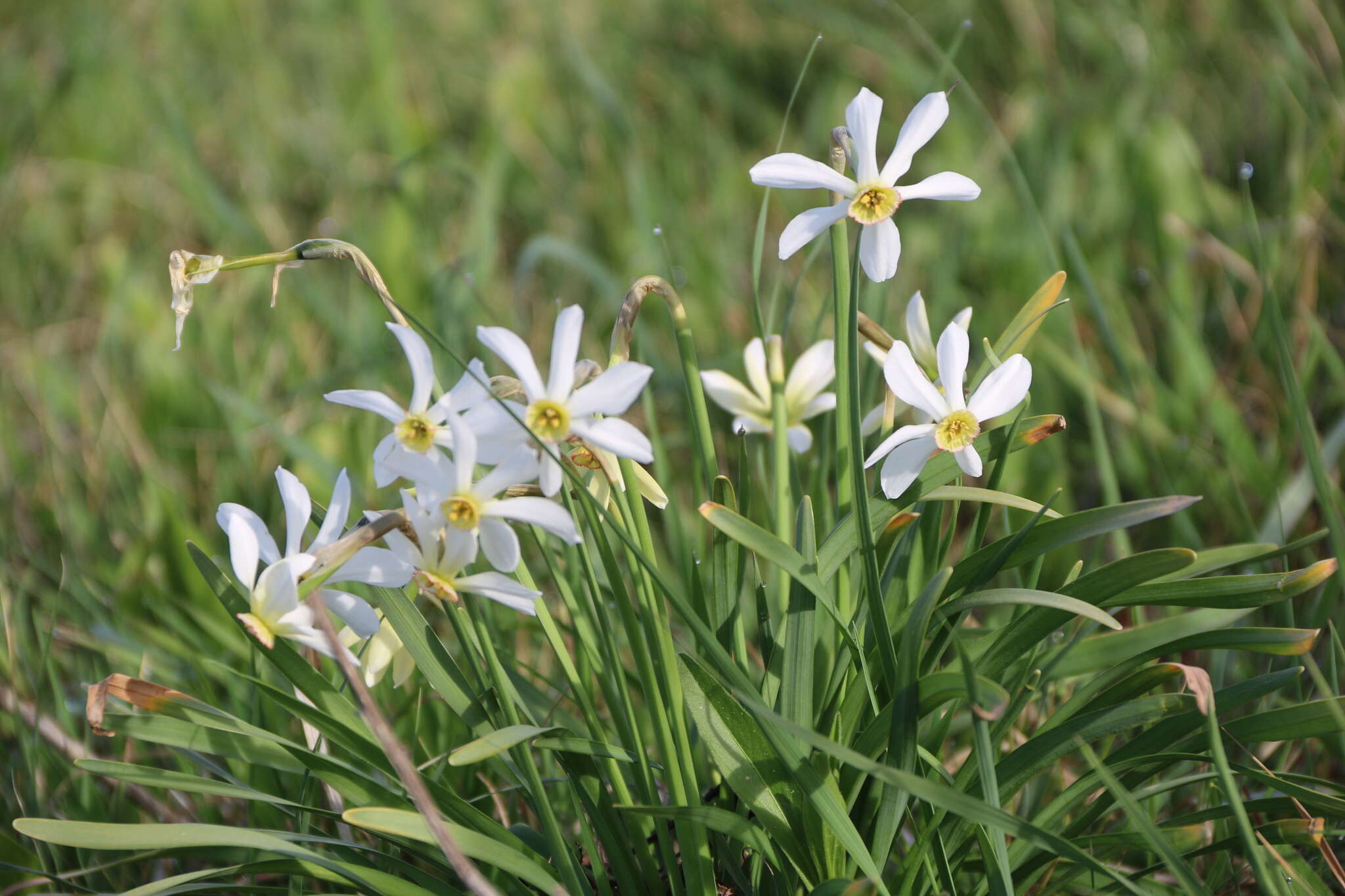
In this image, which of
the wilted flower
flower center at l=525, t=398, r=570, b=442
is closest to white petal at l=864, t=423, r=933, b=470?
flower center at l=525, t=398, r=570, b=442

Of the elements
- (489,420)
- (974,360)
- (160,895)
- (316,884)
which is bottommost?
(316,884)

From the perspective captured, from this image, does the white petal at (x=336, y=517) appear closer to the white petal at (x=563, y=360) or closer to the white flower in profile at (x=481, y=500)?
the white flower in profile at (x=481, y=500)

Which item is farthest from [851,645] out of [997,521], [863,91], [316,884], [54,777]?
[54,777]

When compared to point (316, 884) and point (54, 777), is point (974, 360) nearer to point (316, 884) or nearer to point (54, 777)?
point (316, 884)

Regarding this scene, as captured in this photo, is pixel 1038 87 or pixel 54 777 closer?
pixel 54 777

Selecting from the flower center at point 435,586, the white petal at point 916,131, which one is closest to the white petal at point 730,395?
the white petal at point 916,131

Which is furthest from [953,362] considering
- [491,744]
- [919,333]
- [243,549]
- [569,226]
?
[569,226]

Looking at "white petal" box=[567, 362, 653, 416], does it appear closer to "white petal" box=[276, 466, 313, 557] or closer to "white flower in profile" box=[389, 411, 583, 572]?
"white flower in profile" box=[389, 411, 583, 572]
